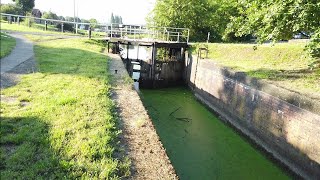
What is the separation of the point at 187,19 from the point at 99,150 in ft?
77.1

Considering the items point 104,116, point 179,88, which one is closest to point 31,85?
point 104,116

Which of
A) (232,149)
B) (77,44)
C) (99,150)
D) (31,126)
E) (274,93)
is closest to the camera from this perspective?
(99,150)

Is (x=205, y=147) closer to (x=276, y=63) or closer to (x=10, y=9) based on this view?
(x=276, y=63)

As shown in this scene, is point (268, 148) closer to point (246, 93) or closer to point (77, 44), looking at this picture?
point (246, 93)

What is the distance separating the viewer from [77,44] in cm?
1934

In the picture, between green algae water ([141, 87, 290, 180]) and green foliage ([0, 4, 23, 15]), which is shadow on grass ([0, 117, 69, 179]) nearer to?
green algae water ([141, 87, 290, 180])

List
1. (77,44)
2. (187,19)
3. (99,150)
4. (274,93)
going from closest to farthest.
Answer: (99,150), (274,93), (77,44), (187,19)

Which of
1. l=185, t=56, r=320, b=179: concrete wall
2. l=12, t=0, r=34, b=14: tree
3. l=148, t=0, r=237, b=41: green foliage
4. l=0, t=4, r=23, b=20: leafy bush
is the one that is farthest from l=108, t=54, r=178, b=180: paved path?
l=12, t=0, r=34, b=14: tree

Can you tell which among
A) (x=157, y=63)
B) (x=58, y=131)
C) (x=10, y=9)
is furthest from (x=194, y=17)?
(x=10, y=9)

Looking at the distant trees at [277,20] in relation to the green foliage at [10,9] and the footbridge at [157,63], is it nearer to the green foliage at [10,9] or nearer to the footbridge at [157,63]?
the footbridge at [157,63]

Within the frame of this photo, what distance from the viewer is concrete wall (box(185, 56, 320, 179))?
7812 millimetres

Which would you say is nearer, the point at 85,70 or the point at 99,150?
the point at 99,150

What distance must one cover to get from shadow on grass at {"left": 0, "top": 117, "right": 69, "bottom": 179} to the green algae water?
4082 millimetres

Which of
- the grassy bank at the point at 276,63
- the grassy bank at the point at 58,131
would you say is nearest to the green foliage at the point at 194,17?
the grassy bank at the point at 276,63
